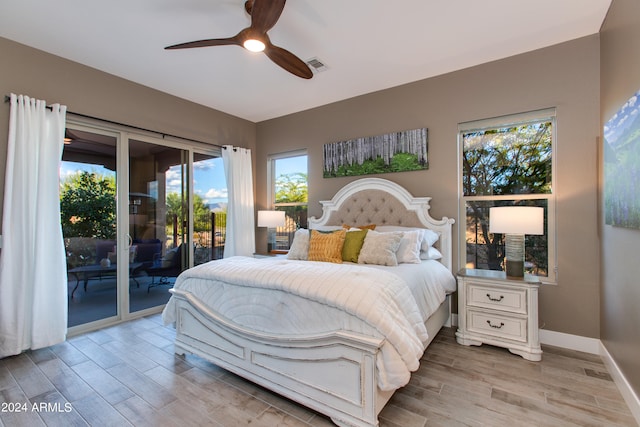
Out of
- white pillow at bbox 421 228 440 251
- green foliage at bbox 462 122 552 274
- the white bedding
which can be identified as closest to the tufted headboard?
white pillow at bbox 421 228 440 251

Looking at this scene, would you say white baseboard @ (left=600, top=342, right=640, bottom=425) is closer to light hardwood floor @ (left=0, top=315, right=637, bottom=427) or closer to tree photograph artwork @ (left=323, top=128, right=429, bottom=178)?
light hardwood floor @ (left=0, top=315, right=637, bottom=427)

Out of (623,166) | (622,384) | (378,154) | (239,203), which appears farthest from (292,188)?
(622,384)

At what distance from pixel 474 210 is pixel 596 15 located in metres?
1.85

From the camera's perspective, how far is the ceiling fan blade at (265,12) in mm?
1738

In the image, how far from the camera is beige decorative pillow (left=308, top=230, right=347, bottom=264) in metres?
2.86

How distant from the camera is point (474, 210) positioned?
3.18m

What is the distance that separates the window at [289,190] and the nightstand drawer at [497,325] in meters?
2.55

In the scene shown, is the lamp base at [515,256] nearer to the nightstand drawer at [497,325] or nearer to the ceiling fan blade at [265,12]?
the nightstand drawer at [497,325]

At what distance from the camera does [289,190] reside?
4742mm

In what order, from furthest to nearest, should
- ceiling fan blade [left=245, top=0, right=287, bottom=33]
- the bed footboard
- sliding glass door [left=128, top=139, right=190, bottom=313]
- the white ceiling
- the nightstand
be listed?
sliding glass door [left=128, top=139, right=190, bottom=313]
the nightstand
the white ceiling
ceiling fan blade [left=245, top=0, right=287, bottom=33]
the bed footboard

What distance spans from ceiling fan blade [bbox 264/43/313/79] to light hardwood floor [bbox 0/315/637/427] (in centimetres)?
253

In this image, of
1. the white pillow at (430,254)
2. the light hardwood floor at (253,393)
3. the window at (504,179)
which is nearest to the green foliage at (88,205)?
the light hardwood floor at (253,393)

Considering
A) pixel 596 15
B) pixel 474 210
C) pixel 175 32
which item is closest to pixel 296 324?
pixel 474 210

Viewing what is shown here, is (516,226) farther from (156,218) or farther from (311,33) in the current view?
(156,218)
